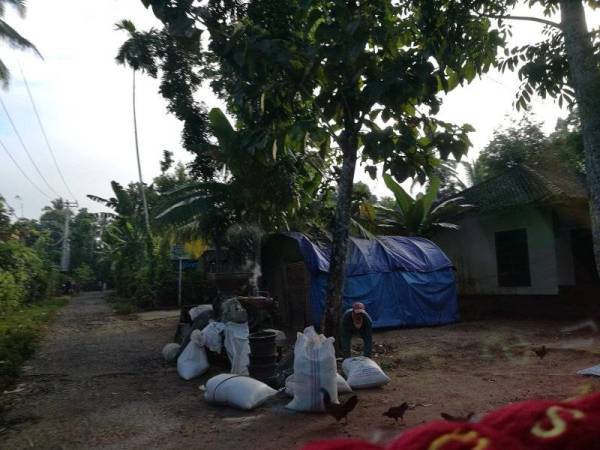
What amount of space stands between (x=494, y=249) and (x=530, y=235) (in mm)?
1490

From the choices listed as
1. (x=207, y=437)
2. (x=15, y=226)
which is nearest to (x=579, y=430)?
(x=207, y=437)

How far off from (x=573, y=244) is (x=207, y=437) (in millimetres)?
13591

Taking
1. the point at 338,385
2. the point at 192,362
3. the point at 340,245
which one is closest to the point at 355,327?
the point at 340,245

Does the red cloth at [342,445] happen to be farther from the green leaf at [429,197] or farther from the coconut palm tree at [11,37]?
the coconut palm tree at [11,37]

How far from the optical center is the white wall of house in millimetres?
14930

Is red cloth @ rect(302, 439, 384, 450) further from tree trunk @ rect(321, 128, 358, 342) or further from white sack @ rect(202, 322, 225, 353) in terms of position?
tree trunk @ rect(321, 128, 358, 342)

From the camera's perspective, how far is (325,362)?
20.8 ft

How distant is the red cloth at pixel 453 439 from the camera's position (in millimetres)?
1198

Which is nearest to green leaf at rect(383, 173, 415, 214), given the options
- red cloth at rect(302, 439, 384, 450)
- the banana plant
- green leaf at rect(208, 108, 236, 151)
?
the banana plant

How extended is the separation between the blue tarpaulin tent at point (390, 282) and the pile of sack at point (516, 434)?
467 inches

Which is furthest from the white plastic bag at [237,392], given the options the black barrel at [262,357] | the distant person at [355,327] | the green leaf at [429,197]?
the green leaf at [429,197]

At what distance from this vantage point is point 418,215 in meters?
17.6

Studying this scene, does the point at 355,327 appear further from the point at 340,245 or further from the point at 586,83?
the point at 586,83

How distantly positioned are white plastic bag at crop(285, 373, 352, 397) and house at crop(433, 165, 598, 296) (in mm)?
9317
